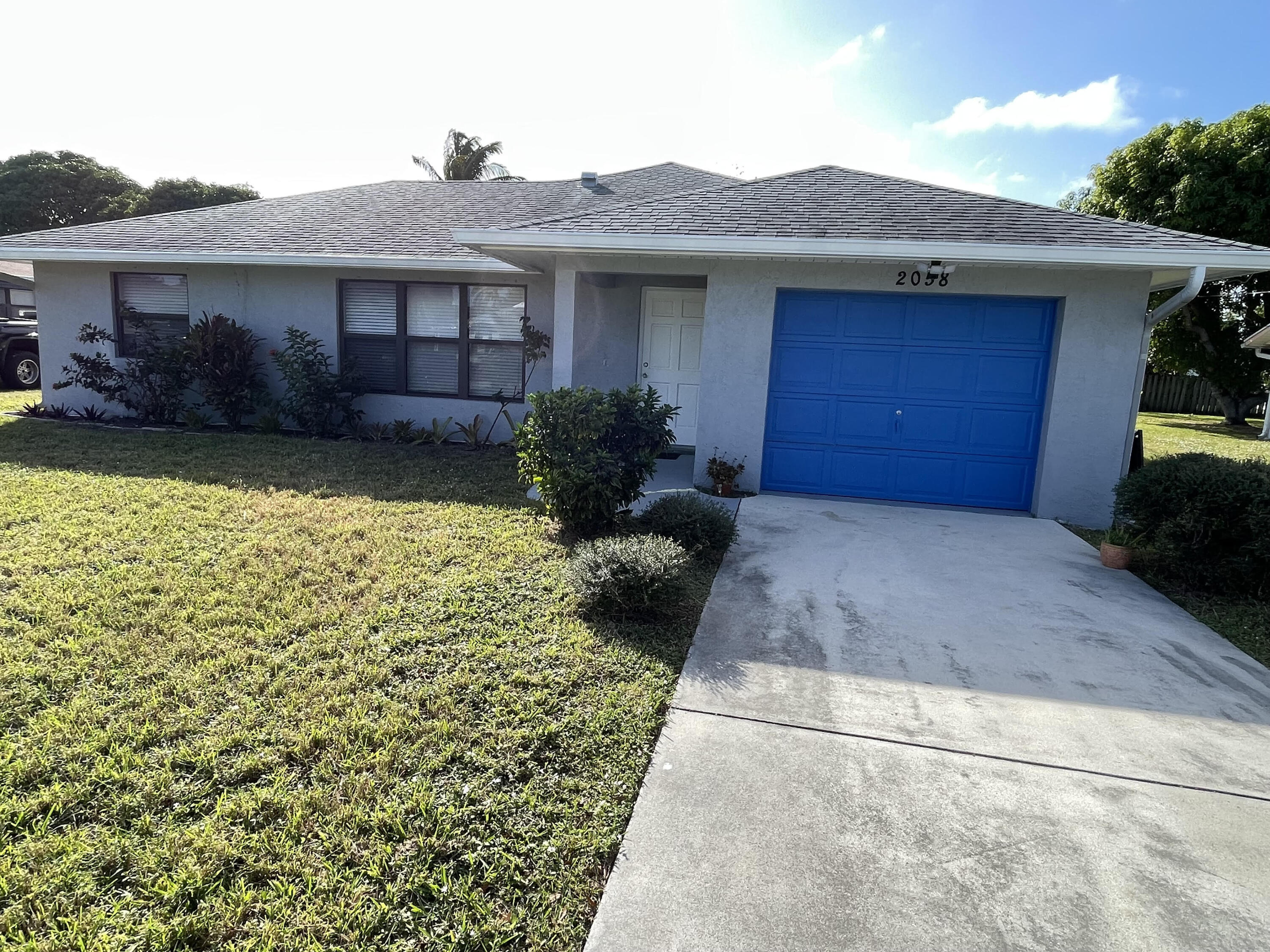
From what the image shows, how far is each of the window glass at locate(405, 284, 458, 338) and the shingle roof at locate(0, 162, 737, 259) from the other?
0.62 meters

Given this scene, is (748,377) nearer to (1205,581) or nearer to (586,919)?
(1205,581)

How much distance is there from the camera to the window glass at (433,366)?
10.3 meters

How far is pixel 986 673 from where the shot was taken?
386 centimetres

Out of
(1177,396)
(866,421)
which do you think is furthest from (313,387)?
(1177,396)

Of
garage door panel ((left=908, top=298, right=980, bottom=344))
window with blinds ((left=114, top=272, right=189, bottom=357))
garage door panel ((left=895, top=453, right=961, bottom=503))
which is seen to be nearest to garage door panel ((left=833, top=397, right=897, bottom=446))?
garage door panel ((left=895, top=453, right=961, bottom=503))

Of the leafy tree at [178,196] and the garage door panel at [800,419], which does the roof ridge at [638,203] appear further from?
the leafy tree at [178,196]

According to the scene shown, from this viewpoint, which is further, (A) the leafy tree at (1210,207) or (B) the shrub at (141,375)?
(A) the leafy tree at (1210,207)

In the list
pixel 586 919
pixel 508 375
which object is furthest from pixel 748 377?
pixel 586 919

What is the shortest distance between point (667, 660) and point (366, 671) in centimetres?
153

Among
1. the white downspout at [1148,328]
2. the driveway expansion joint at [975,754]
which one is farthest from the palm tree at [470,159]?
the driveway expansion joint at [975,754]

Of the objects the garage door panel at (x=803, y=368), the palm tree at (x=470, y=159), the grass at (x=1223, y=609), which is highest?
the palm tree at (x=470, y=159)

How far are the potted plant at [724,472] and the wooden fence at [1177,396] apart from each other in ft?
75.5

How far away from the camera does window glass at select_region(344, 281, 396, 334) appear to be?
33.9ft

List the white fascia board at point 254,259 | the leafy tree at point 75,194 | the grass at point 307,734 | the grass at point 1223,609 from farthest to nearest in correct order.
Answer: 1. the leafy tree at point 75,194
2. the white fascia board at point 254,259
3. the grass at point 1223,609
4. the grass at point 307,734
